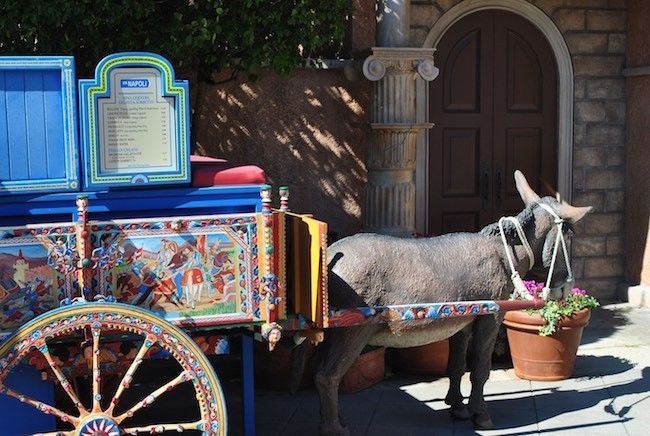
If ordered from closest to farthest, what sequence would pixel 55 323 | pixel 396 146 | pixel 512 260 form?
pixel 55 323, pixel 512 260, pixel 396 146

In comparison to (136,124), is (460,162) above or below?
below

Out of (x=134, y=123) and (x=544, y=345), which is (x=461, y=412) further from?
(x=134, y=123)

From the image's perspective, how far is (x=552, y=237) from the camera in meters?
5.87

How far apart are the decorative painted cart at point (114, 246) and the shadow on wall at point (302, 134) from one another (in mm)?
3455

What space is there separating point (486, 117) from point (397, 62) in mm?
1742

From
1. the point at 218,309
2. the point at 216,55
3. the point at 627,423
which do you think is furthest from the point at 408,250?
the point at 216,55

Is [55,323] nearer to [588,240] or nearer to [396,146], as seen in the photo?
[396,146]

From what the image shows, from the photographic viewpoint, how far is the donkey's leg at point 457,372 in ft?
20.2

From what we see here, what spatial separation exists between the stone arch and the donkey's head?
2.94 m

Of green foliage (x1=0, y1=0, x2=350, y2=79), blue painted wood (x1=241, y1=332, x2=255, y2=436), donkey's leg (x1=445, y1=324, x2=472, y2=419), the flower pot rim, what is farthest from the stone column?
blue painted wood (x1=241, y1=332, x2=255, y2=436)

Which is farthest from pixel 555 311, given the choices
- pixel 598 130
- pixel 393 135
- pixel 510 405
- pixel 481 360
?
pixel 598 130

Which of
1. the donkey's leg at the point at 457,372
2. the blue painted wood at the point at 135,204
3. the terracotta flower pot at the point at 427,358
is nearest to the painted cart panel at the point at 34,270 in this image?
the blue painted wood at the point at 135,204

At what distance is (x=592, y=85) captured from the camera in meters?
9.51

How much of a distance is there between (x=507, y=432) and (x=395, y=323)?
117 cm
